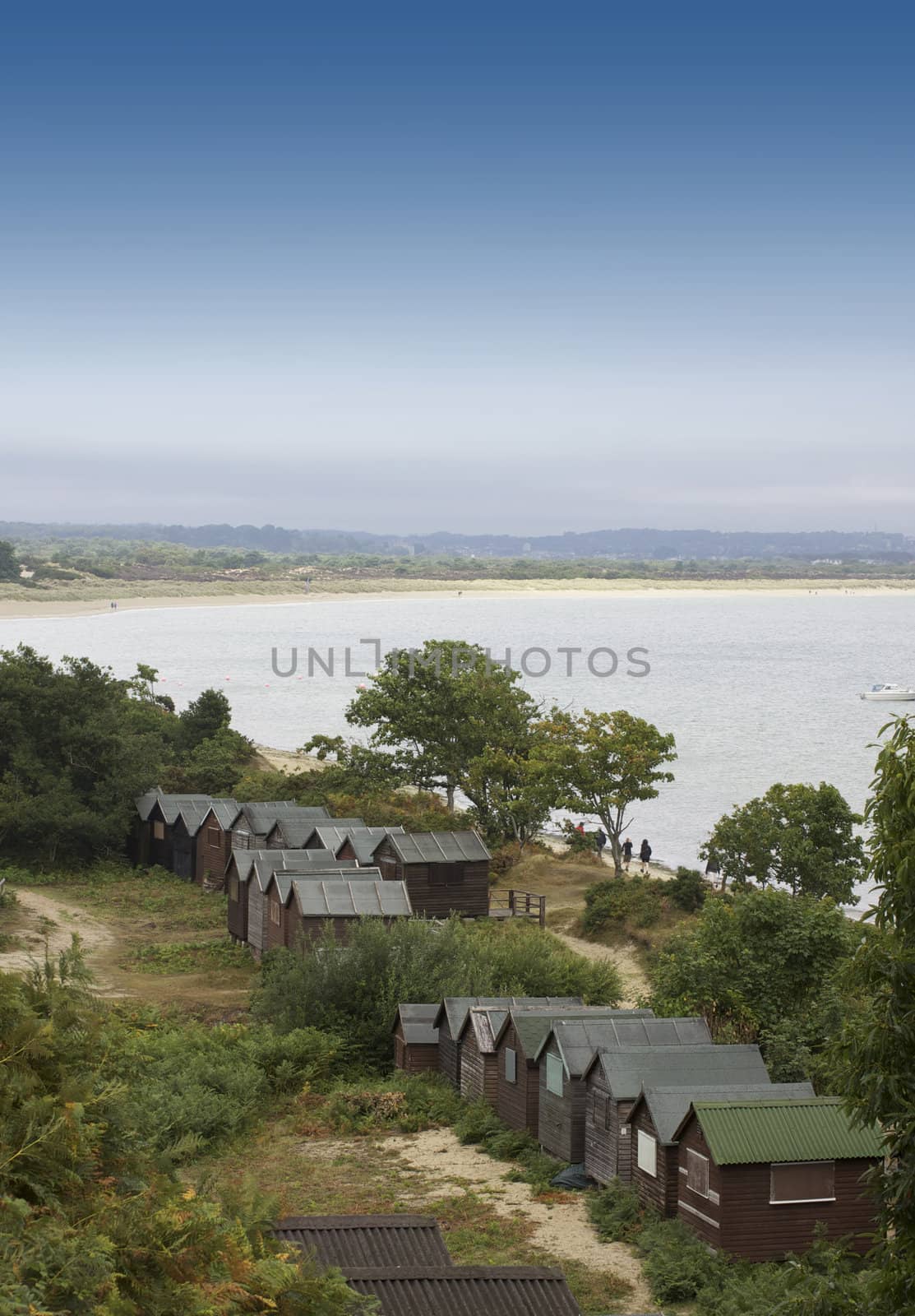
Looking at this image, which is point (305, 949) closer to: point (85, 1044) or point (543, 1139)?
point (543, 1139)

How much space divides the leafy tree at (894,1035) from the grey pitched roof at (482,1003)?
18.0 meters

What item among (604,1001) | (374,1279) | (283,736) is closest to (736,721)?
(283,736)

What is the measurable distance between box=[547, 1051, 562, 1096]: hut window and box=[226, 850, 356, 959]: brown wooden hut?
49.7ft

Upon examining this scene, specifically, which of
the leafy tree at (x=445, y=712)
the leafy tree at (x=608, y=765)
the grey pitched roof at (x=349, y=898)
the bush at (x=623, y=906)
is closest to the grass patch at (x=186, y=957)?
the grey pitched roof at (x=349, y=898)

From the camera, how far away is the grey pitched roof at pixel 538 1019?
26797 millimetres

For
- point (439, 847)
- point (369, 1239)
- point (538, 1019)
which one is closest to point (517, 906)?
point (439, 847)

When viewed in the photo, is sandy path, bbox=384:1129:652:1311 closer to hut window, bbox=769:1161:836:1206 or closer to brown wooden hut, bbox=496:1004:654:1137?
brown wooden hut, bbox=496:1004:654:1137

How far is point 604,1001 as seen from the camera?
113 ft

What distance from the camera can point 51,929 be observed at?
4256 cm

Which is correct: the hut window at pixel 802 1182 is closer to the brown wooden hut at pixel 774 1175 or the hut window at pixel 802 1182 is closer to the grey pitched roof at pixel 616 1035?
the brown wooden hut at pixel 774 1175

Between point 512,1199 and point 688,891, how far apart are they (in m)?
22.1

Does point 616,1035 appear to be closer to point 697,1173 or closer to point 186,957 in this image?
point 697,1173

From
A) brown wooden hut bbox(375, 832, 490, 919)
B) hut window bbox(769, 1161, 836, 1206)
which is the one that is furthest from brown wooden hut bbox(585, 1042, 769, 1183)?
brown wooden hut bbox(375, 832, 490, 919)

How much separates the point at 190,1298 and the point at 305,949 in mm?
26517
